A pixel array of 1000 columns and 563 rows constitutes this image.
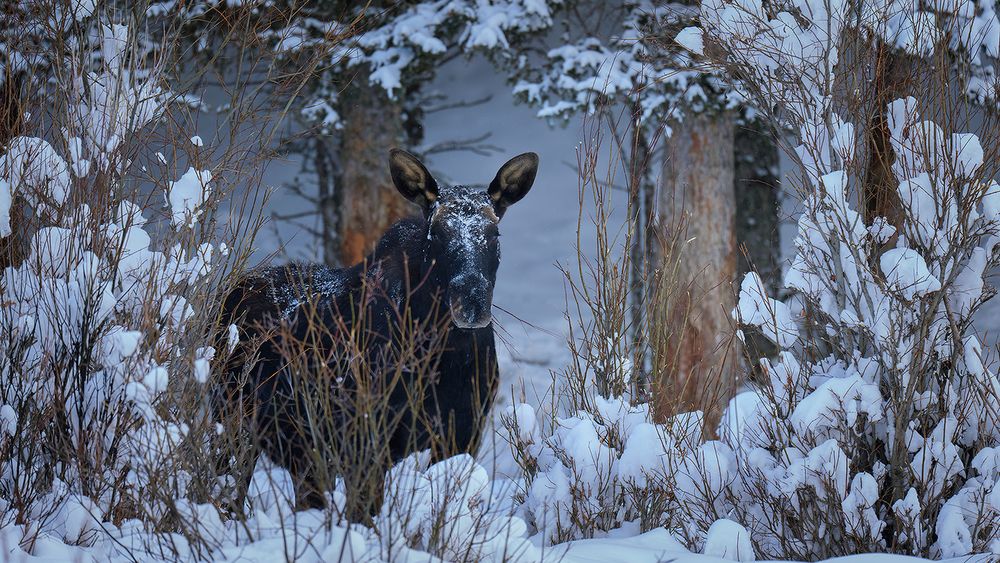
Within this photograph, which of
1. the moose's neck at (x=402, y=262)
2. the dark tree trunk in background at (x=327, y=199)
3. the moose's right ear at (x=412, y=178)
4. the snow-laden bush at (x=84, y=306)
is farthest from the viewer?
the dark tree trunk in background at (x=327, y=199)

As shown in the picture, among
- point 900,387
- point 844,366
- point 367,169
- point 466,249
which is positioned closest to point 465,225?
point 466,249

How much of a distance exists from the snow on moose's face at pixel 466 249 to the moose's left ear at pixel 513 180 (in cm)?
13

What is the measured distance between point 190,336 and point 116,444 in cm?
58

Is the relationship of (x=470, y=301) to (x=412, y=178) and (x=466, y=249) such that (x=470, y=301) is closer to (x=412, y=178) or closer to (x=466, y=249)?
(x=466, y=249)

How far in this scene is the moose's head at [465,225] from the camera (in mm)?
4663

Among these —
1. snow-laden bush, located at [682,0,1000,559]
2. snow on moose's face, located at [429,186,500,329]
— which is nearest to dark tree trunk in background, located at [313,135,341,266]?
snow on moose's face, located at [429,186,500,329]

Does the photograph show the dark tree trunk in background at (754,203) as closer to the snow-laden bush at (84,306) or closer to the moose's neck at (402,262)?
the moose's neck at (402,262)

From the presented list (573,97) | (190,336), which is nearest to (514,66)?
(573,97)

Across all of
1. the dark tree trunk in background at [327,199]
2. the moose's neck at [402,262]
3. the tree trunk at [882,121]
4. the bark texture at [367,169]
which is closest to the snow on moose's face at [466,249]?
the moose's neck at [402,262]

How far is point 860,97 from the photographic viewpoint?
4.25 metres

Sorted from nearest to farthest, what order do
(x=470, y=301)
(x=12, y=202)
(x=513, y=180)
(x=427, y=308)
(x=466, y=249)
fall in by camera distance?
(x=12, y=202), (x=470, y=301), (x=466, y=249), (x=427, y=308), (x=513, y=180)

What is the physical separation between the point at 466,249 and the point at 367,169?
613 centimetres

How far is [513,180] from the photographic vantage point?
5.51 m

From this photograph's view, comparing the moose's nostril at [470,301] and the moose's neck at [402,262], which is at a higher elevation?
the moose's neck at [402,262]
